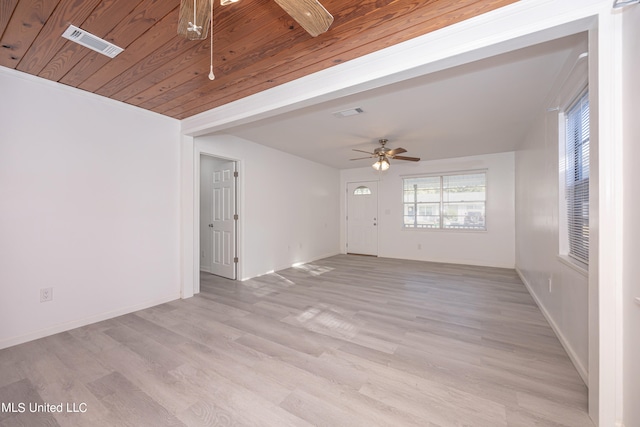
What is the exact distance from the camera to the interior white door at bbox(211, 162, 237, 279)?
4.53 metres

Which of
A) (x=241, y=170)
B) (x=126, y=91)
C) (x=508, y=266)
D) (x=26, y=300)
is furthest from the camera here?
(x=508, y=266)

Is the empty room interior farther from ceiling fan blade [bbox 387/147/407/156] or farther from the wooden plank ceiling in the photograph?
ceiling fan blade [bbox 387/147/407/156]

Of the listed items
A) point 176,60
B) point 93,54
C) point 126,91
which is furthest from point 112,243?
point 176,60

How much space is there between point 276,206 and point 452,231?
163 inches

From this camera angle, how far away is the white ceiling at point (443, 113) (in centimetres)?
223

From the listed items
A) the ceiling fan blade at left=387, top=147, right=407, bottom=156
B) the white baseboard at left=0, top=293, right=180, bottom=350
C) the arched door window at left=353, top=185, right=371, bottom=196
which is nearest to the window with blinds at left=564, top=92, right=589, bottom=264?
Answer: the ceiling fan blade at left=387, top=147, right=407, bottom=156

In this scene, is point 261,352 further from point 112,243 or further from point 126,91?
point 126,91

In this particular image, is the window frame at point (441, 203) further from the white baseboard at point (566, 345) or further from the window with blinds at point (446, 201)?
the white baseboard at point (566, 345)

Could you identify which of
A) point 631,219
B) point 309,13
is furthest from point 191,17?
point 631,219

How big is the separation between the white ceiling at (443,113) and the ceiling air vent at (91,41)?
1.75 meters

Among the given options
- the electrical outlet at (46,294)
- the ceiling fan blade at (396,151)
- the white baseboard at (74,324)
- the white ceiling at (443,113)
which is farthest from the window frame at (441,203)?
the electrical outlet at (46,294)

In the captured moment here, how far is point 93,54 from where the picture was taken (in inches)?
79.8

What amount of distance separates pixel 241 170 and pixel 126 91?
1.99m

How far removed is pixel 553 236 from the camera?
2.61 meters
